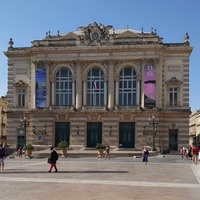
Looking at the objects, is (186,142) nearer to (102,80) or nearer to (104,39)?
(102,80)

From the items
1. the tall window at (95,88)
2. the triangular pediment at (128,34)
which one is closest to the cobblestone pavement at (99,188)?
the tall window at (95,88)

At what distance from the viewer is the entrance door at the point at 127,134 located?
2325 inches

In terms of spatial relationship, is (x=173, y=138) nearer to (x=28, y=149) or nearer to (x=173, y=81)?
(x=173, y=81)

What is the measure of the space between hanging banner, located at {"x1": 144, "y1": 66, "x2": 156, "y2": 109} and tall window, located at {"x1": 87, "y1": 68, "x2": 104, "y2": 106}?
22.3 feet

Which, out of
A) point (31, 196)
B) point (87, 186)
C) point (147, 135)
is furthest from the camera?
point (147, 135)

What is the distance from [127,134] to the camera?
59.2 meters

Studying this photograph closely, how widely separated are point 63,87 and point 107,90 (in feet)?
23.3

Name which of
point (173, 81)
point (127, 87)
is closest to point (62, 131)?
point (127, 87)

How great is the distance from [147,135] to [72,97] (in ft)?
42.3

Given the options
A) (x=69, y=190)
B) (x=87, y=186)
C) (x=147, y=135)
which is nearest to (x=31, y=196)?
(x=69, y=190)

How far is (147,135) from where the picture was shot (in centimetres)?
5819

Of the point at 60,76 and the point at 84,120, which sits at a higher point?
the point at 60,76

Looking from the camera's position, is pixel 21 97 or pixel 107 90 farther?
pixel 21 97

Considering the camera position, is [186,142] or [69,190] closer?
[69,190]
